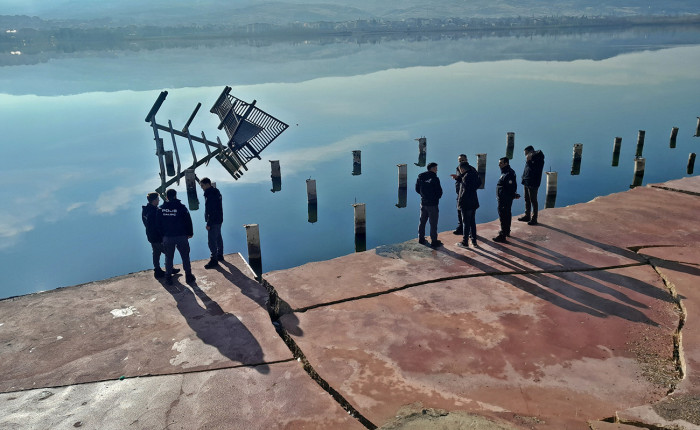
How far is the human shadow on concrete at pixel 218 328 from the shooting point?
5.98 meters

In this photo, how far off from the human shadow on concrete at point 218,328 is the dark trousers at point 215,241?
1.11 m

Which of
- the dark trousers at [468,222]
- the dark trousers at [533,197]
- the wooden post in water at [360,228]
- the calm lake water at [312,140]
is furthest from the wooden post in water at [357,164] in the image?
the dark trousers at [468,222]

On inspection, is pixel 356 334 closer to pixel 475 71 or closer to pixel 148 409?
pixel 148 409

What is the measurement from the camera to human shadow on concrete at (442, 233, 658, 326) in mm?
6781

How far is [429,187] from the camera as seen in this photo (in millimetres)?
9305

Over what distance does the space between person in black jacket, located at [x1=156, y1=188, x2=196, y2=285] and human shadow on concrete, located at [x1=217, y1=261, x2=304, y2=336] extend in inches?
25.3

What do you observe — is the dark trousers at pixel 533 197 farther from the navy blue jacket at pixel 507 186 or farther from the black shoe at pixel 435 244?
the black shoe at pixel 435 244

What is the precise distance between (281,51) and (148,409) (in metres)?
85.4

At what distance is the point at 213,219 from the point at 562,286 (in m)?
5.81

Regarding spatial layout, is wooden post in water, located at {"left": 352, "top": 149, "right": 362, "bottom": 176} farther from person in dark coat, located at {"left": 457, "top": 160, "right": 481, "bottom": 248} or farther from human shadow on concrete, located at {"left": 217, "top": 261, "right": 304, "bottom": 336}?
human shadow on concrete, located at {"left": 217, "top": 261, "right": 304, "bottom": 336}

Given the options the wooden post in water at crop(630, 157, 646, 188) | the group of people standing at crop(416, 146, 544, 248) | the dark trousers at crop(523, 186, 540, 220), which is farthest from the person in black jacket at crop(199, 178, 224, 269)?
the wooden post in water at crop(630, 157, 646, 188)

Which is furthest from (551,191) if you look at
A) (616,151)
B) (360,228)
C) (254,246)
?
(254,246)

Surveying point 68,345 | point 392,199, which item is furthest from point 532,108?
point 68,345

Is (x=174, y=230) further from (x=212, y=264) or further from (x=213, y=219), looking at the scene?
(x=213, y=219)
